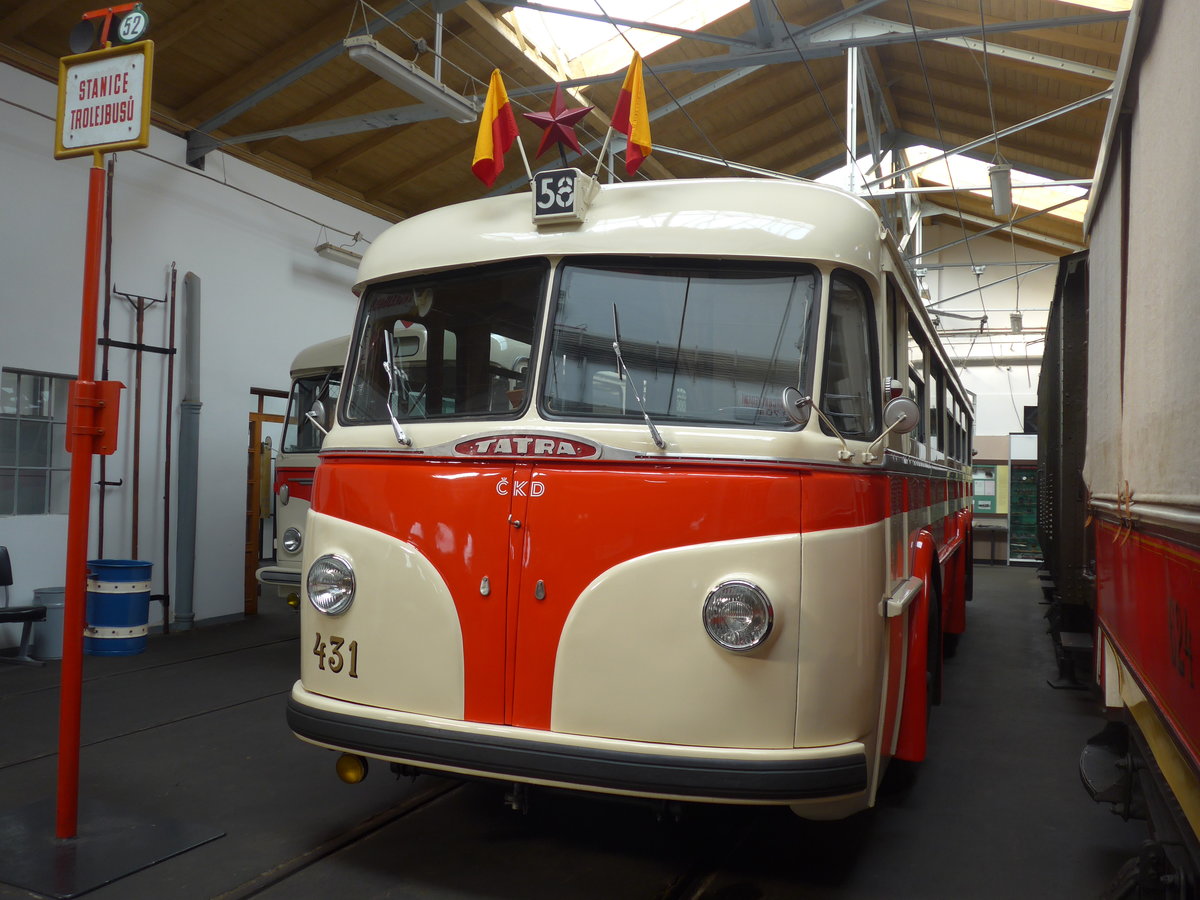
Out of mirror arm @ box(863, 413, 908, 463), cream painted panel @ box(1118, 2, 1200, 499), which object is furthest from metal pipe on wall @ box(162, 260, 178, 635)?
cream painted panel @ box(1118, 2, 1200, 499)

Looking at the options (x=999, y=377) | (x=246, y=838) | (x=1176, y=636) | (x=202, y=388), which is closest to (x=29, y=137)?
(x=202, y=388)

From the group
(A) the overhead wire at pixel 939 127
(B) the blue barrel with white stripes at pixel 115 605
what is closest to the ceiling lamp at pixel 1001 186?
(A) the overhead wire at pixel 939 127

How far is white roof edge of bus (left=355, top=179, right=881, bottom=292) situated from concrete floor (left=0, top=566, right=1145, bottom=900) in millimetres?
1964

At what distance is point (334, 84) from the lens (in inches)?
411

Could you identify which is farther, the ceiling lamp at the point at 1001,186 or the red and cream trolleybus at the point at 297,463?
the ceiling lamp at the point at 1001,186

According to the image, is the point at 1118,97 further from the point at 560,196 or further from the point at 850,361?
the point at 560,196

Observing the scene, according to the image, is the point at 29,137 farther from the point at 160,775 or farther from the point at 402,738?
the point at 402,738

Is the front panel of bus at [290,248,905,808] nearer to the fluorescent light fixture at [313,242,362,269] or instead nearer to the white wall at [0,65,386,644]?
the white wall at [0,65,386,644]

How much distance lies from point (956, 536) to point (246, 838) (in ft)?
19.9

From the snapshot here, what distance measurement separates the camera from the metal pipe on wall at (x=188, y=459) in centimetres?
948

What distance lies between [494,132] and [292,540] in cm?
519

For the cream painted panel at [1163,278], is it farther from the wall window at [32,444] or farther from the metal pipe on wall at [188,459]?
the metal pipe on wall at [188,459]

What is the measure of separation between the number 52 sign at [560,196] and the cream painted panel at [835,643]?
1465 millimetres

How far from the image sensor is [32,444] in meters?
8.30
